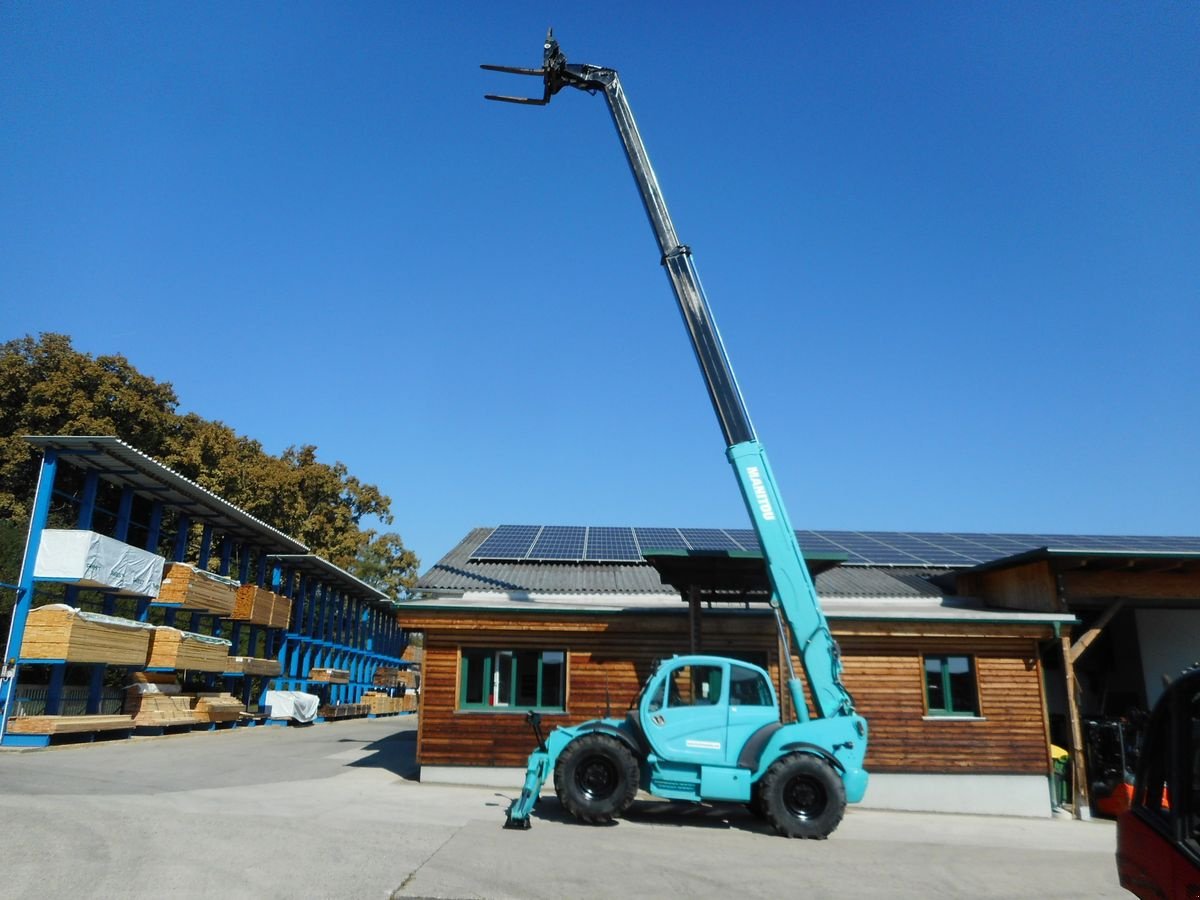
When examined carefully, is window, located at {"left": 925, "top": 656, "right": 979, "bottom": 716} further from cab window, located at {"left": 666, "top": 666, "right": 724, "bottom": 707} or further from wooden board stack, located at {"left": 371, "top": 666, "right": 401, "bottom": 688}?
wooden board stack, located at {"left": 371, "top": 666, "right": 401, "bottom": 688}

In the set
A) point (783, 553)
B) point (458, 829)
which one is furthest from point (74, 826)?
point (783, 553)

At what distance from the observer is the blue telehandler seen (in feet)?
37.0

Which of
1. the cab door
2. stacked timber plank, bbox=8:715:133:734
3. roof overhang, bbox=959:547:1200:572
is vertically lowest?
stacked timber plank, bbox=8:715:133:734

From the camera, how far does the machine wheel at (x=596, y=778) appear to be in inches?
449

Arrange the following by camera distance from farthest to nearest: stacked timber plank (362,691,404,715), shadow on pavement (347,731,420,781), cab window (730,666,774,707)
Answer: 1. stacked timber plank (362,691,404,715)
2. shadow on pavement (347,731,420,781)
3. cab window (730,666,774,707)

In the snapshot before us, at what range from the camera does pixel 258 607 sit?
3048cm

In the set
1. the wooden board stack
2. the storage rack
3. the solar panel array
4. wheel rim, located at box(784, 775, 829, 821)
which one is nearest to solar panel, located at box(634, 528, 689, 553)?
the solar panel array

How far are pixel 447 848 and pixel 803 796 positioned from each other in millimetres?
5088

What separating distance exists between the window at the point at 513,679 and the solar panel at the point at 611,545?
524cm

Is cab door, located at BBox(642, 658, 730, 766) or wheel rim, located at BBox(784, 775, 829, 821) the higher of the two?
cab door, located at BBox(642, 658, 730, 766)

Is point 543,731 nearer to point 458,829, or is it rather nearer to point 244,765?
point 458,829

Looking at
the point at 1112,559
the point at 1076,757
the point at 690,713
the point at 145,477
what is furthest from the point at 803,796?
the point at 145,477

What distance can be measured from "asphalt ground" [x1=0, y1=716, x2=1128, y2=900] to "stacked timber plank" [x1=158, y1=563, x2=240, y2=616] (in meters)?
9.29

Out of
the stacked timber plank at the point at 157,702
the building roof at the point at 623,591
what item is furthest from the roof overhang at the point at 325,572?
the building roof at the point at 623,591
